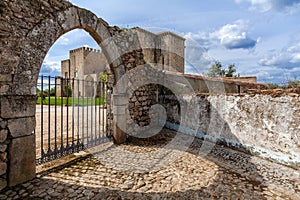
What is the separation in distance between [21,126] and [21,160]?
0.54 metres

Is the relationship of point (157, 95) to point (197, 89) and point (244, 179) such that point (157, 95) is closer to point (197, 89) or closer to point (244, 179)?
point (197, 89)

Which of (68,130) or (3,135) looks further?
(68,130)

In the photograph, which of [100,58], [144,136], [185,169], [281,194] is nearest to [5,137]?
[185,169]

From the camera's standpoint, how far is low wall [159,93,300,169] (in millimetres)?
3506

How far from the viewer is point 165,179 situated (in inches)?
122

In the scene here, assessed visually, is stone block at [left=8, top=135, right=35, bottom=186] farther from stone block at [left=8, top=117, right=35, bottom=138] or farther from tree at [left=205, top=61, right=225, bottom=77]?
tree at [left=205, top=61, right=225, bottom=77]

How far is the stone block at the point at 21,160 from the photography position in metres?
2.80

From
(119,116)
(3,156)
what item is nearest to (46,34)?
(3,156)

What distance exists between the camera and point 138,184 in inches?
116

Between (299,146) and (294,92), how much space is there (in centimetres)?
104

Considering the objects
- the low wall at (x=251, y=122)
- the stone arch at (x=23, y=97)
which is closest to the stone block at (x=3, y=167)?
the stone arch at (x=23, y=97)

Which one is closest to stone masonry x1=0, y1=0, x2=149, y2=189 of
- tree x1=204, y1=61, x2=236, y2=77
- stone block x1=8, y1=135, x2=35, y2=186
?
stone block x1=8, y1=135, x2=35, y2=186

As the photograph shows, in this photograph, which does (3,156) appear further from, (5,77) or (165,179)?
(165,179)

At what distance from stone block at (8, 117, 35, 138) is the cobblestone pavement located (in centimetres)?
80
